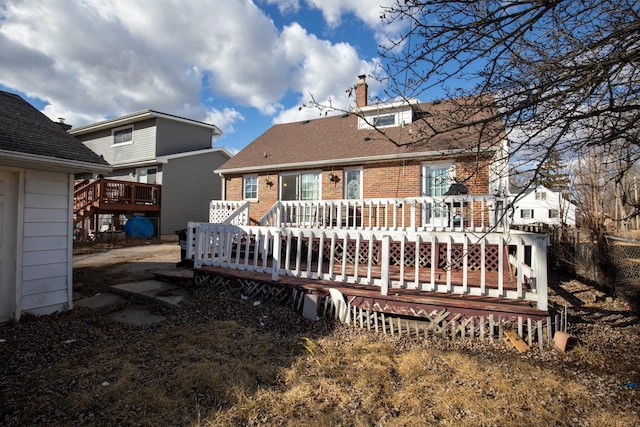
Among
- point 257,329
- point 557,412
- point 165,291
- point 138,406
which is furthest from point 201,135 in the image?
point 557,412

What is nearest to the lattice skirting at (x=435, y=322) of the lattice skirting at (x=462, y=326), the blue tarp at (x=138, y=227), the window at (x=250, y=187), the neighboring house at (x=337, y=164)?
the lattice skirting at (x=462, y=326)

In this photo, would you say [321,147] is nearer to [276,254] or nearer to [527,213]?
[276,254]

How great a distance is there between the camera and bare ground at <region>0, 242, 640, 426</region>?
2.67 metres

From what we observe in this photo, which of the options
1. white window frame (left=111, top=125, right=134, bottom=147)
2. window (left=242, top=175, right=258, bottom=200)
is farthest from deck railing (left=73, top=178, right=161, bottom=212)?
window (left=242, top=175, right=258, bottom=200)

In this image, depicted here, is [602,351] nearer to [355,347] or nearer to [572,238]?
[355,347]

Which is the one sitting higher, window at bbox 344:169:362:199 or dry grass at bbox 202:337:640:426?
window at bbox 344:169:362:199

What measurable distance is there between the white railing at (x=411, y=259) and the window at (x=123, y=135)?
52.3 feet

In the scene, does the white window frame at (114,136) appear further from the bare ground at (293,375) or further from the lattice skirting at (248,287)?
the bare ground at (293,375)

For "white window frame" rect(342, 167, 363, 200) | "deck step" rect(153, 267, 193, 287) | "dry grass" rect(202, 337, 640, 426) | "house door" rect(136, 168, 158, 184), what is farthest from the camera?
"house door" rect(136, 168, 158, 184)

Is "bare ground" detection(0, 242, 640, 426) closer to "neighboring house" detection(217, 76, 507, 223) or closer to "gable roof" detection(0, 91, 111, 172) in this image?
"gable roof" detection(0, 91, 111, 172)

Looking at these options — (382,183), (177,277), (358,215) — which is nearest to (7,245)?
(177,277)

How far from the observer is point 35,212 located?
16.3 feet

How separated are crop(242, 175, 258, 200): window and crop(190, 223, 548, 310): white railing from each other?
6033mm

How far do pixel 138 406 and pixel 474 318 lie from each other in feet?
12.9
